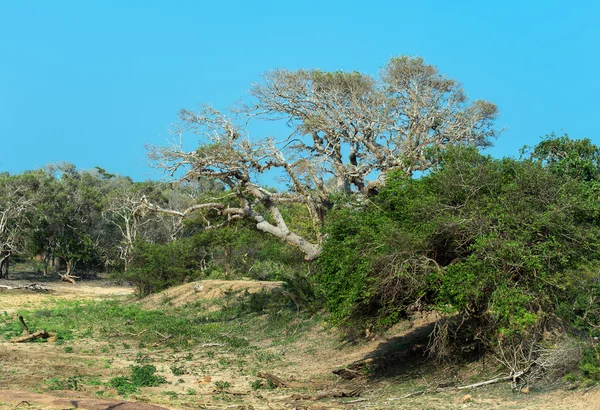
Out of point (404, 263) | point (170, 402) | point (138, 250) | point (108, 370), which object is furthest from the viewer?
point (138, 250)

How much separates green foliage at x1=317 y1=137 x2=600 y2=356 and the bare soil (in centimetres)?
140

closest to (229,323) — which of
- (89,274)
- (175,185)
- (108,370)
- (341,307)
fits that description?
(175,185)

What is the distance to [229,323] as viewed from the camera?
2489 centimetres

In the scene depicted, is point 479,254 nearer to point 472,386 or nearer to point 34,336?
point 472,386

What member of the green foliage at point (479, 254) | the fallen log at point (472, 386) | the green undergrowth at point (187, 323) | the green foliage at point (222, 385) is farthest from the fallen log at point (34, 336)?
the fallen log at point (472, 386)

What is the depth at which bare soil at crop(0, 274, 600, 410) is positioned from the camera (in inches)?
443

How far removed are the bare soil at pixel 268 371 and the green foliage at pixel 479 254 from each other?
1.40 metres

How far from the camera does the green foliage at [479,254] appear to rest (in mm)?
12523

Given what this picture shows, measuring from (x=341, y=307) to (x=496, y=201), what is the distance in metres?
3.87

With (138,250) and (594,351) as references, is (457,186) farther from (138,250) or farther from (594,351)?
(138,250)

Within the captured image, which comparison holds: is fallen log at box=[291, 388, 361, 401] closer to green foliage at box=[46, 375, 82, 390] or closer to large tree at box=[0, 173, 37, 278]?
green foliage at box=[46, 375, 82, 390]

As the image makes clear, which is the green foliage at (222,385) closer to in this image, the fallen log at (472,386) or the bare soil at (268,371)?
the bare soil at (268,371)

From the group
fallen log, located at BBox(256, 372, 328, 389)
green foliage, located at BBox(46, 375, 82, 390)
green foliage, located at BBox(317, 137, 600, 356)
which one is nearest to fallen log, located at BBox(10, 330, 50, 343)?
green foliage, located at BBox(46, 375, 82, 390)

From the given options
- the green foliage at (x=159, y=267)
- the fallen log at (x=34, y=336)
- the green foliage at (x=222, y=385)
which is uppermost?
the green foliage at (x=159, y=267)
